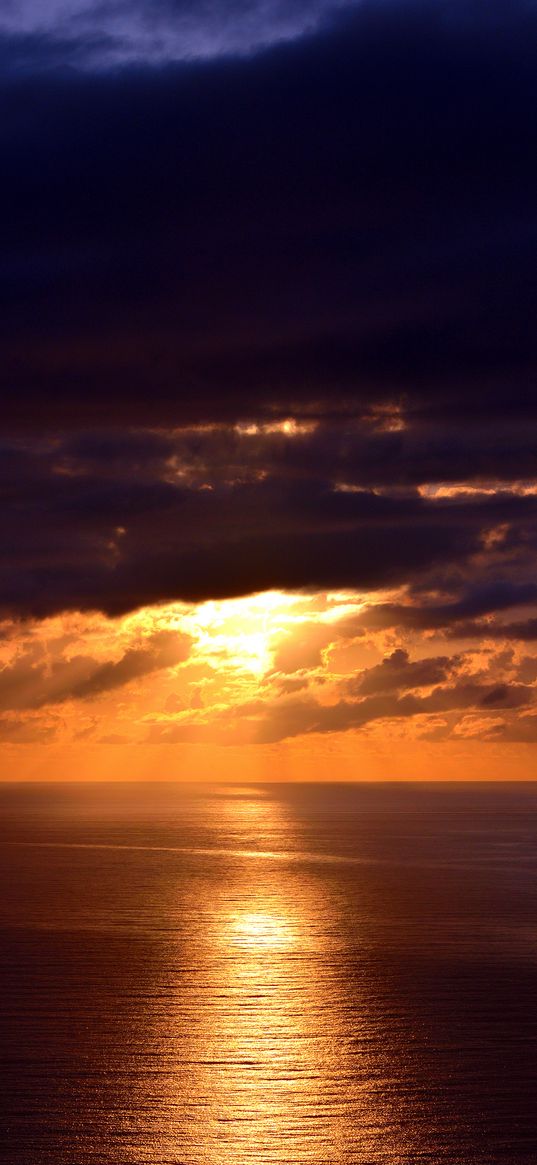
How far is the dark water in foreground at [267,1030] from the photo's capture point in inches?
1735

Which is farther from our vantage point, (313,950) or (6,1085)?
(313,950)

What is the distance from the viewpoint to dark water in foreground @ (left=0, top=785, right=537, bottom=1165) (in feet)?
145

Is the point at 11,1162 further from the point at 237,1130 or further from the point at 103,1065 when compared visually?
the point at 103,1065

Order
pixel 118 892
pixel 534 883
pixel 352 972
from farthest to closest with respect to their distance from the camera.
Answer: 1. pixel 534 883
2. pixel 118 892
3. pixel 352 972

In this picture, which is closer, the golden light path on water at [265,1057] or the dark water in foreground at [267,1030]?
the golden light path on water at [265,1057]

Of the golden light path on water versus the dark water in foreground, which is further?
the dark water in foreground

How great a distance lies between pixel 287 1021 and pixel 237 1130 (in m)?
16.3

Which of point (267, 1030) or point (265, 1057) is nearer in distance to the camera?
point (265, 1057)

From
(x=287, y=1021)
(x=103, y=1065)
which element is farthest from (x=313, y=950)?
(x=103, y=1065)

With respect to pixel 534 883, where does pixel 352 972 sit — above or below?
above

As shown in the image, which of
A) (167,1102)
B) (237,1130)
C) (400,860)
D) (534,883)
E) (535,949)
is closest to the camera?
(237,1130)

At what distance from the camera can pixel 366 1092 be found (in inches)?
1934

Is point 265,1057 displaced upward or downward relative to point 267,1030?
upward

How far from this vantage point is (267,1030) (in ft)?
193
